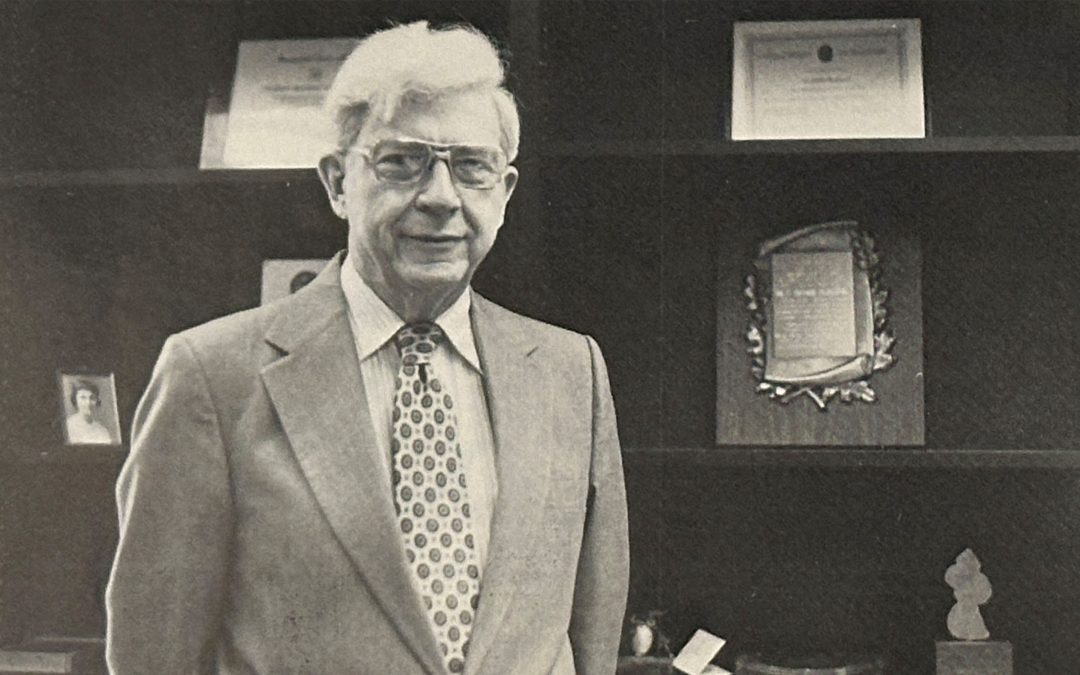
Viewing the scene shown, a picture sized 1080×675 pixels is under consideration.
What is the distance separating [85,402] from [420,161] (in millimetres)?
724

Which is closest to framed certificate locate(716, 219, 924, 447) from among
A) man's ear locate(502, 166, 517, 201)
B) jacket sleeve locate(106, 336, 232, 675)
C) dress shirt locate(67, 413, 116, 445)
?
man's ear locate(502, 166, 517, 201)

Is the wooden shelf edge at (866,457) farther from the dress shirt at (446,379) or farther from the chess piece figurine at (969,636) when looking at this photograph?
the dress shirt at (446,379)

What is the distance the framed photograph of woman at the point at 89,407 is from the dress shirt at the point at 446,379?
1.74ft

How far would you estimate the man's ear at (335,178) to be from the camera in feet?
5.02

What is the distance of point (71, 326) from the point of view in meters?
1.84

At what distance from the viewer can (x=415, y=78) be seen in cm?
149

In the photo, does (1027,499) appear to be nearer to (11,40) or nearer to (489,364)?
(489,364)

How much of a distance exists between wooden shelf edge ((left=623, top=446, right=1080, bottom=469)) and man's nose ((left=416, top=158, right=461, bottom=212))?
22.6 inches

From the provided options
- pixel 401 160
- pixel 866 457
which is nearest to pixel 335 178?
pixel 401 160

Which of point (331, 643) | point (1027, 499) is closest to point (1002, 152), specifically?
point (1027, 499)

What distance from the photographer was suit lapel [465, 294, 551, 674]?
4.86 feet

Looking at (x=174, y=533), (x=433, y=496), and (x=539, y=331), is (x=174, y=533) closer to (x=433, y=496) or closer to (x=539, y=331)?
(x=433, y=496)

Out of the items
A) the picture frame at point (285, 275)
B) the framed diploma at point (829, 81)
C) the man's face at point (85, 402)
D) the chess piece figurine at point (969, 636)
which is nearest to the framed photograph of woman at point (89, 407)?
the man's face at point (85, 402)

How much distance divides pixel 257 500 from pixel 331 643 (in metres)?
0.19
